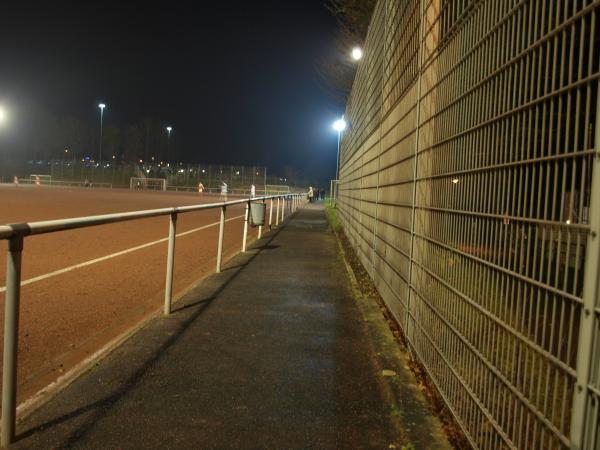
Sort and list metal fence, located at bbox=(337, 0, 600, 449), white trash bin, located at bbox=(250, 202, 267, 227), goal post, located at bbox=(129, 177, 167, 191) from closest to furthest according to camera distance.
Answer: metal fence, located at bbox=(337, 0, 600, 449) → white trash bin, located at bbox=(250, 202, 267, 227) → goal post, located at bbox=(129, 177, 167, 191)

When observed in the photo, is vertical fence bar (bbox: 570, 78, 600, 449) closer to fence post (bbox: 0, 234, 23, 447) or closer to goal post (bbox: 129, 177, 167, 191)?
fence post (bbox: 0, 234, 23, 447)

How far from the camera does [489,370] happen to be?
9.33 ft

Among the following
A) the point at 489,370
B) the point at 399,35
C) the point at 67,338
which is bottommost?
the point at 67,338

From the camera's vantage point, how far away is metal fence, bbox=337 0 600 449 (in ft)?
6.40

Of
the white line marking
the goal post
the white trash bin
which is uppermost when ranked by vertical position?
the goal post

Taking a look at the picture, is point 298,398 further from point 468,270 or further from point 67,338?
point 67,338

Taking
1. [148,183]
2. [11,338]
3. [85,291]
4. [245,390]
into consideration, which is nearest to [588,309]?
[245,390]

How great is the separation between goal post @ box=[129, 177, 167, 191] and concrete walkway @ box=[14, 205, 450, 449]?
72.0 m

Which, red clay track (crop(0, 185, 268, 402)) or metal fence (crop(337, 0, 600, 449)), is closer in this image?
metal fence (crop(337, 0, 600, 449))

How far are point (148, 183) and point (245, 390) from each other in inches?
3093

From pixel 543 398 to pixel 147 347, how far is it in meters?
3.34

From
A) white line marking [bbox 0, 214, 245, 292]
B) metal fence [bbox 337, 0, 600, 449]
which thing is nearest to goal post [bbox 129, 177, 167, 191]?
white line marking [bbox 0, 214, 245, 292]

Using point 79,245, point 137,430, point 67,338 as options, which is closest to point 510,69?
point 137,430

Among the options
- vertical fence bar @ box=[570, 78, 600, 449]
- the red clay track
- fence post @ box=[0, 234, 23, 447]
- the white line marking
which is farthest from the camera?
the white line marking
